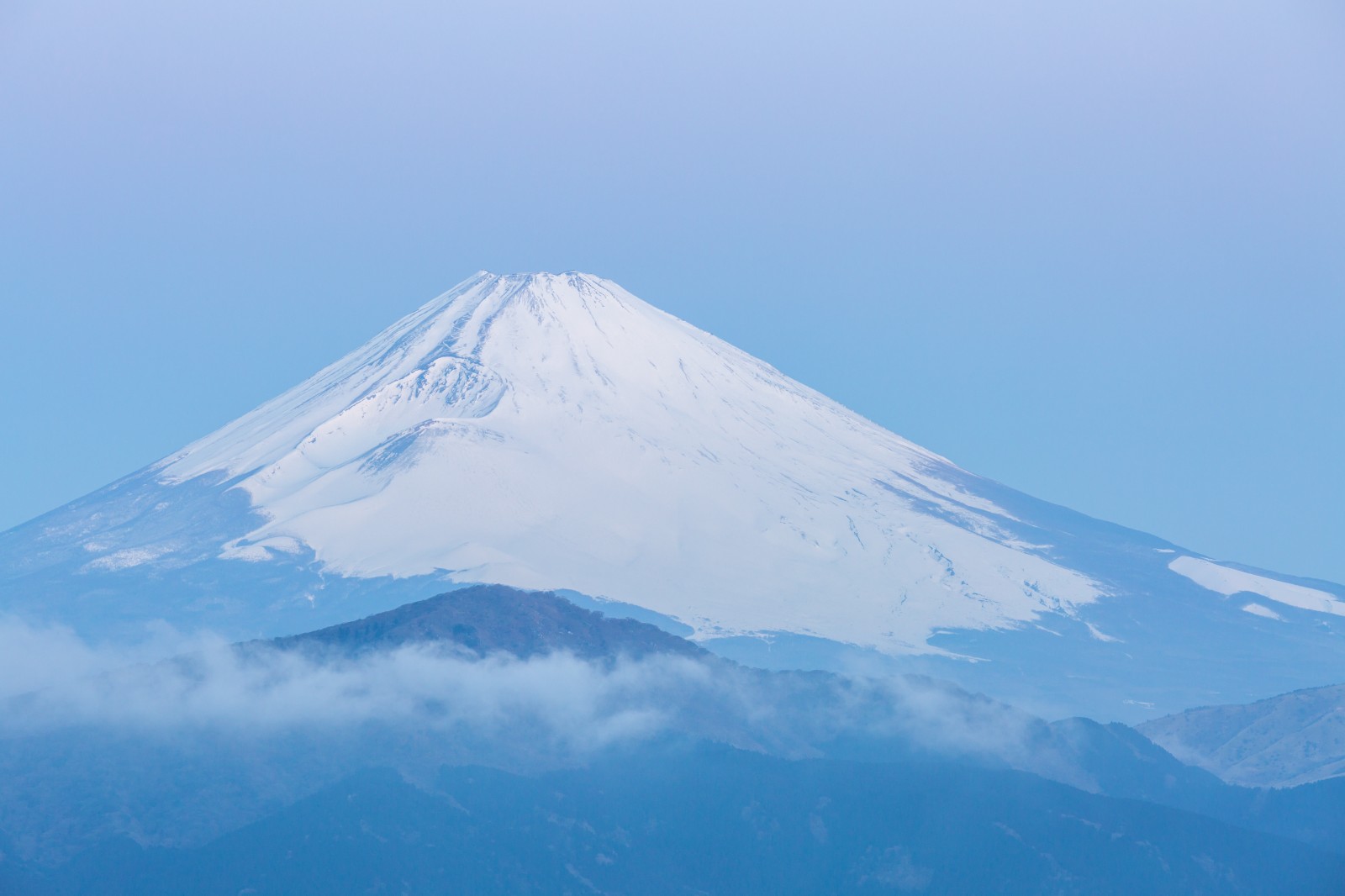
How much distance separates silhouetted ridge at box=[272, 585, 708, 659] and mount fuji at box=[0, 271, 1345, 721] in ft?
57.6

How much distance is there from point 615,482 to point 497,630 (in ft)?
129

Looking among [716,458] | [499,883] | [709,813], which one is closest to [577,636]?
[709,813]

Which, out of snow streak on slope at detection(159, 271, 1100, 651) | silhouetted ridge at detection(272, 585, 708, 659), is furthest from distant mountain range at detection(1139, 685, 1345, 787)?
silhouetted ridge at detection(272, 585, 708, 659)

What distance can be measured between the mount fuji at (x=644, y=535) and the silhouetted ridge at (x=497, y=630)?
17.6m

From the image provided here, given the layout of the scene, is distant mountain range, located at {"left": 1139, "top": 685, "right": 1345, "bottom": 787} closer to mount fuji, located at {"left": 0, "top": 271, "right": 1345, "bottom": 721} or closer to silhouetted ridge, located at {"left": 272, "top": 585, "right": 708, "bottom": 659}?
mount fuji, located at {"left": 0, "top": 271, "right": 1345, "bottom": 721}

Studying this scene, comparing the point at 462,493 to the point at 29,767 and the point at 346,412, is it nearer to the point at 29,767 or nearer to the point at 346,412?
the point at 346,412

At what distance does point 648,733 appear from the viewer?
82500 mm

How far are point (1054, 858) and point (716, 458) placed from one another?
195 feet

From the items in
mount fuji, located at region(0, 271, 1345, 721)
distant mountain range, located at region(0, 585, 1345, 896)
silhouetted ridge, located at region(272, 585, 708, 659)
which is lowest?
distant mountain range, located at region(0, 585, 1345, 896)

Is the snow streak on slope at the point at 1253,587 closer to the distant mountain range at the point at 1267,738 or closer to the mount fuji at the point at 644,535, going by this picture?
the mount fuji at the point at 644,535

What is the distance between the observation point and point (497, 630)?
3438 inches

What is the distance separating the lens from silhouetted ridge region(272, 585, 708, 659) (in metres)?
86.2

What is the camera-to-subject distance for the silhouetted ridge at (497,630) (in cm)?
8619

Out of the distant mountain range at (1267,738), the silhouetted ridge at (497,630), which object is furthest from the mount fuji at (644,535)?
the silhouetted ridge at (497,630)
